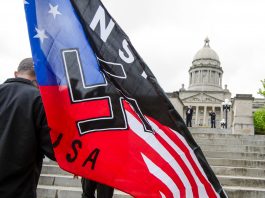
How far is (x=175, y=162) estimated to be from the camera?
2.37 meters

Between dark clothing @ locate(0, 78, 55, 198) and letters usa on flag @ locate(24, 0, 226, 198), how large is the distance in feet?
0.25

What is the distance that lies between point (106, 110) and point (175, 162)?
1.72ft

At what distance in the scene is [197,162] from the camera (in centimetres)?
245

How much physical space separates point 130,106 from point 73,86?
1.19 feet

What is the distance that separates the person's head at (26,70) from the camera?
2.26 m

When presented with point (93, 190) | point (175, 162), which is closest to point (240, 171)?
point (93, 190)

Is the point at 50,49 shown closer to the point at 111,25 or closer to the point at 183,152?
the point at 111,25

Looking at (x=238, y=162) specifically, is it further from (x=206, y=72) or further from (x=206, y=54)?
(x=206, y=54)

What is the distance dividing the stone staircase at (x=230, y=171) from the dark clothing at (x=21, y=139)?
473 centimetres

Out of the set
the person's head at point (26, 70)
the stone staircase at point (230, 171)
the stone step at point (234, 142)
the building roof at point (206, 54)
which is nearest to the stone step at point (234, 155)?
the stone staircase at point (230, 171)

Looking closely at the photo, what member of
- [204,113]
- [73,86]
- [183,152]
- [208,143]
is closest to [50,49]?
[73,86]

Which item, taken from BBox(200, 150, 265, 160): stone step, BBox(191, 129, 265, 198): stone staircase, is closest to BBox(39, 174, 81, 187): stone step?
BBox(191, 129, 265, 198): stone staircase

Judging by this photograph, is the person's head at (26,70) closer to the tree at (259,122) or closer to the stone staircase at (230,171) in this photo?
the stone staircase at (230,171)

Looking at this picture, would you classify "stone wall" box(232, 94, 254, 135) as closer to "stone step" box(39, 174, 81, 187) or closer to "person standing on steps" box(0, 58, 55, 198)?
"stone step" box(39, 174, 81, 187)
